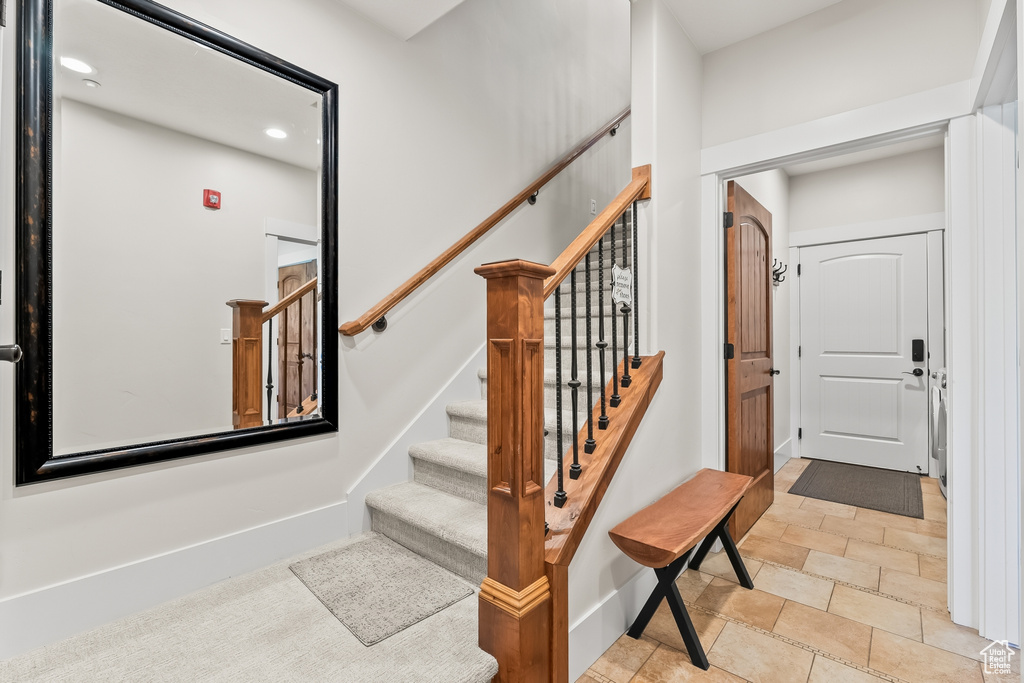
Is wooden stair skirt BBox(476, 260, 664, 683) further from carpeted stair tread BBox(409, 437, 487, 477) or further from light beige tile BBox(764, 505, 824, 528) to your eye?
light beige tile BBox(764, 505, 824, 528)

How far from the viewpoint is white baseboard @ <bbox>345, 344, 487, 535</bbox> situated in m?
2.17

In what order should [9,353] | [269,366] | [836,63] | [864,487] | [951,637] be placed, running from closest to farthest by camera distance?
[9,353] < [951,637] < [269,366] < [836,63] < [864,487]

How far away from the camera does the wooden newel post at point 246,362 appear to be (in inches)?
72.8

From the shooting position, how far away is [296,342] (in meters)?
2.04

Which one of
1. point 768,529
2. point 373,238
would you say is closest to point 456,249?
point 373,238

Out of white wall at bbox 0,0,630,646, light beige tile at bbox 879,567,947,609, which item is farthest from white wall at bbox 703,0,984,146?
light beige tile at bbox 879,567,947,609

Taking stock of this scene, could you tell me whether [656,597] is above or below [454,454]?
below

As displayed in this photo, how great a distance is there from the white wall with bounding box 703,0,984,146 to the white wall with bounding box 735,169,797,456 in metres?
1.67

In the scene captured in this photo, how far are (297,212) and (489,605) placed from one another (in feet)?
5.32

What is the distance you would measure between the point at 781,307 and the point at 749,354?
1831 millimetres

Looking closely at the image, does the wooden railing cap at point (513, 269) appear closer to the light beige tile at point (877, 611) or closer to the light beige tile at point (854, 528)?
the light beige tile at point (877, 611)

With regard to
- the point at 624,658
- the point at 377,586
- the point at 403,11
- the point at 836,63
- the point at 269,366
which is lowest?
the point at 624,658

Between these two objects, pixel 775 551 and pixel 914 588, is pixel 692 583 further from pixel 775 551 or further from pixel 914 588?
pixel 914 588

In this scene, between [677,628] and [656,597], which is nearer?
[656,597]
